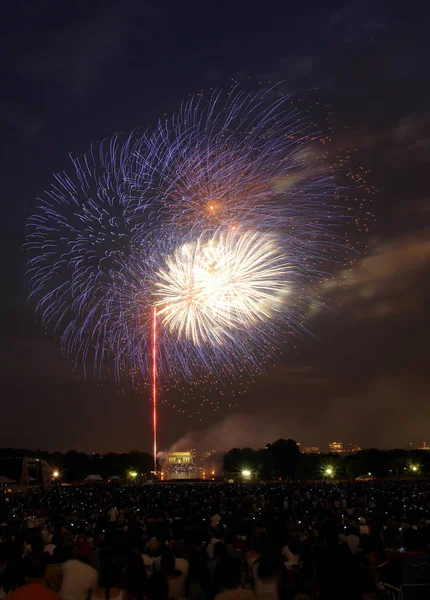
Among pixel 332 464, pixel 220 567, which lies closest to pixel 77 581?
pixel 220 567

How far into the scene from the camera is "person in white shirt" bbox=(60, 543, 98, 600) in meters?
8.90

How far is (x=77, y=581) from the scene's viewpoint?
8.93 meters

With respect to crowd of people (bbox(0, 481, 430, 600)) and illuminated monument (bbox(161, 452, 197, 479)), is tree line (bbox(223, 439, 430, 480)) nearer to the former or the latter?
illuminated monument (bbox(161, 452, 197, 479))

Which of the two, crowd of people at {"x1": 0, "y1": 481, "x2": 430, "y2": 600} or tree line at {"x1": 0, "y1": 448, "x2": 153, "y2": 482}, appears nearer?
crowd of people at {"x1": 0, "y1": 481, "x2": 430, "y2": 600}

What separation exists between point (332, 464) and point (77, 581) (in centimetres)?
15281

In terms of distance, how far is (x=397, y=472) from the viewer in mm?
153500

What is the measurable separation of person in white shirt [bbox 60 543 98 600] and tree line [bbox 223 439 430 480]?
488ft

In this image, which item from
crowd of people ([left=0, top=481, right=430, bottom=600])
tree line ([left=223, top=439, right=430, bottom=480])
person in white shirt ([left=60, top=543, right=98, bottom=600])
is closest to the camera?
crowd of people ([left=0, top=481, right=430, bottom=600])

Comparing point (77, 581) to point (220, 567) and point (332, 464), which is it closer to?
point (220, 567)

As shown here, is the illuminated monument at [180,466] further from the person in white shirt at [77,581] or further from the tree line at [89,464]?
the person in white shirt at [77,581]

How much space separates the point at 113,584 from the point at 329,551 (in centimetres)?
280

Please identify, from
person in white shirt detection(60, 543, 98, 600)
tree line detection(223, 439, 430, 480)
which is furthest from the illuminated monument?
person in white shirt detection(60, 543, 98, 600)

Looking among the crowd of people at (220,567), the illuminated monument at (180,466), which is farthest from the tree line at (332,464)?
the crowd of people at (220,567)

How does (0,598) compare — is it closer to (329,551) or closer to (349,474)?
(329,551)
